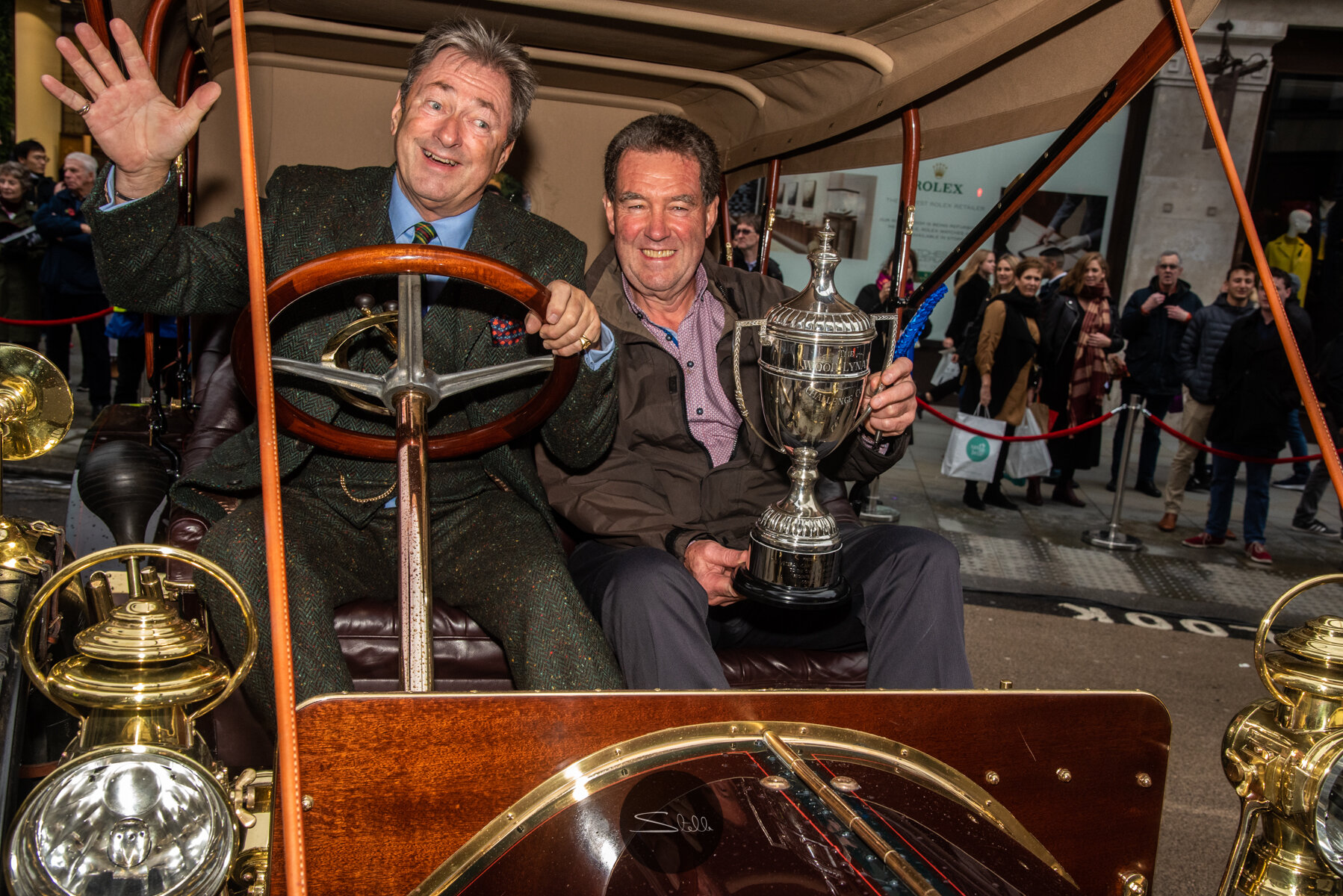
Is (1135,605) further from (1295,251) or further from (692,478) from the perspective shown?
(1295,251)

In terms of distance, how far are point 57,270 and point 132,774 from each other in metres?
6.17

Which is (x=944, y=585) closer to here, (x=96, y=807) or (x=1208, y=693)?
(x=96, y=807)

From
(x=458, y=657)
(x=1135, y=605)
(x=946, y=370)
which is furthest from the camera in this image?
(x=946, y=370)

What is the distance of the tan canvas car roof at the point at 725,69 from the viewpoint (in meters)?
1.98

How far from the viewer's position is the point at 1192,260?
28.3 ft

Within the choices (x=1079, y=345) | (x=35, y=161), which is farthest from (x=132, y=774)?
(x=35, y=161)

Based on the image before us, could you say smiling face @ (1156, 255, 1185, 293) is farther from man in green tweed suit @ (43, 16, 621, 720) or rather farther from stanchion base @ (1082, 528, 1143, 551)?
man in green tweed suit @ (43, 16, 621, 720)

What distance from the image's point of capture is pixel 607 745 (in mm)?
1120

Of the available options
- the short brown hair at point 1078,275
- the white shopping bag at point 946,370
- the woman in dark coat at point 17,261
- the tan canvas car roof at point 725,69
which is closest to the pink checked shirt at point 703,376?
the tan canvas car roof at point 725,69

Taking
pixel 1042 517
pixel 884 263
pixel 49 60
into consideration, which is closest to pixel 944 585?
pixel 1042 517

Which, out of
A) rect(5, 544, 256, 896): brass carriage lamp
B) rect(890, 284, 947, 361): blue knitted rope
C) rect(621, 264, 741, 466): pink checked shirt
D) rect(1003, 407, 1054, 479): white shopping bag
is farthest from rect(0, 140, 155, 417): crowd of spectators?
rect(5, 544, 256, 896): brass carriage lamp

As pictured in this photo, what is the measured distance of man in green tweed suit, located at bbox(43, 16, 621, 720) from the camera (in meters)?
1.73

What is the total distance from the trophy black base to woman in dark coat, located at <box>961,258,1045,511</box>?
454 centimetres

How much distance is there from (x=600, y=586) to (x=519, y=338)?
53cm
